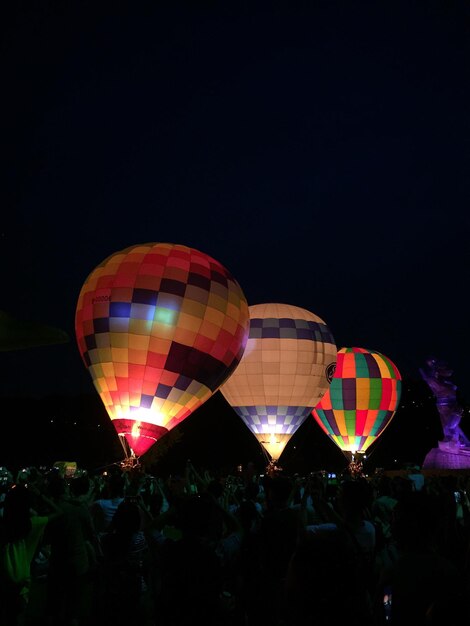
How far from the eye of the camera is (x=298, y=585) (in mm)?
1686

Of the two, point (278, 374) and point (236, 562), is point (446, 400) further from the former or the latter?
point (236, 562)

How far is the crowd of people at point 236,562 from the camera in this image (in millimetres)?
1701

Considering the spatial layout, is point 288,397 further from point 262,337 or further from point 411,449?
point 411,449

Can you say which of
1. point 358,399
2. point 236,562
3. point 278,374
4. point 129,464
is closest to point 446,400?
point 358,399

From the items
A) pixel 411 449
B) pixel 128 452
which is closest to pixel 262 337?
pixel 128 452

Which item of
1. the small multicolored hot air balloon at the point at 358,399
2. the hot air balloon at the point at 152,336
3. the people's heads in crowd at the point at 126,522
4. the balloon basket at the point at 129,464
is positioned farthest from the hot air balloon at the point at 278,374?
the people's heads in crowd at the point at 126,522

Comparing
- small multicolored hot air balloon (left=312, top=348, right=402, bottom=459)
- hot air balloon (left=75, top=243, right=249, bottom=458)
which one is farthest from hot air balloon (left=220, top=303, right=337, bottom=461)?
hot air balloon (left=75, top=243, right=249, bottom=458)

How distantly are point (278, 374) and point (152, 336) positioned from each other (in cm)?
734

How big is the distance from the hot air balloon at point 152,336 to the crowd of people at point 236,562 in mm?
8908

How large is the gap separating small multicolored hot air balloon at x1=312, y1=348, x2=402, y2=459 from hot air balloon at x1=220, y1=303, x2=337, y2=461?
3.95m

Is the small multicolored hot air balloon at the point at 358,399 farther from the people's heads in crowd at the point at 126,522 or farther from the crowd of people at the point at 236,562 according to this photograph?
the people's heads in crowd at the point at 126,522

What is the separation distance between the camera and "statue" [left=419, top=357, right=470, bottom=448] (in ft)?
94.4

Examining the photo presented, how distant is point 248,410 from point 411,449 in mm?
35920

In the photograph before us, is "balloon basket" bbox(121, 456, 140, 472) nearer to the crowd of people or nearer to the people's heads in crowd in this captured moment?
the crowd of people
